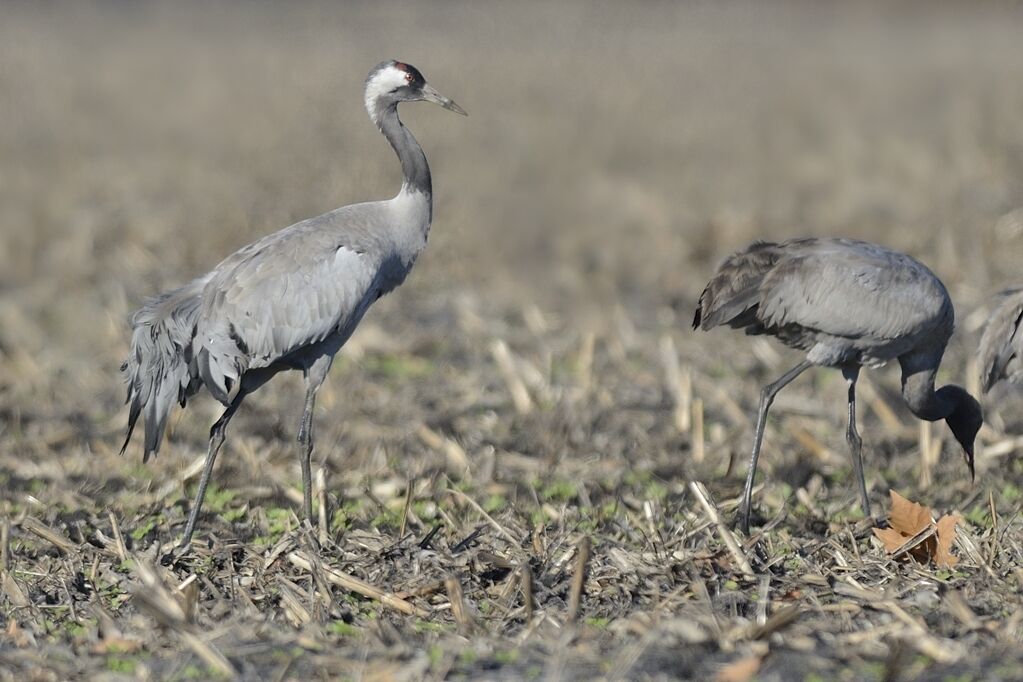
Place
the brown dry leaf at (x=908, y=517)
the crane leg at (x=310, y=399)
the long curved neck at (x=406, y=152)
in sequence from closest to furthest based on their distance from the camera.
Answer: the brown dry leaf at (x=908, y=517) < the crane leg at (x=310, y=399) < the long curved neck at (x=406, y=152)

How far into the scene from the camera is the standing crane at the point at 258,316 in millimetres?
5590

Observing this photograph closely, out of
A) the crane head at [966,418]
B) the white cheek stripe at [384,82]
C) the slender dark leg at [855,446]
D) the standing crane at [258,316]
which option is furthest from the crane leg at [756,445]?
the white cheek stripe at [384,82]

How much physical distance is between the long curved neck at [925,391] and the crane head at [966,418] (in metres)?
0.02

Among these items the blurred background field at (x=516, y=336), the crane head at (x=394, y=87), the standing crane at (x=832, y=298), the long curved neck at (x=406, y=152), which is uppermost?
the crane head at (x=394, y=87)

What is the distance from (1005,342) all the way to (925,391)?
0.47 m

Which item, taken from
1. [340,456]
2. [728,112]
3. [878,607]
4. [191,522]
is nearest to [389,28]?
[728,112]

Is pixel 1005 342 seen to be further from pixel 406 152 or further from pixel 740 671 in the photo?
pixel 740 671

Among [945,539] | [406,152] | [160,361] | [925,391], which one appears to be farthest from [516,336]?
[945,539]

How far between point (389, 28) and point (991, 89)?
6561mm

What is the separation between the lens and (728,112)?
14492 mm

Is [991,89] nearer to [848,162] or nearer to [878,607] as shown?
[848,162]

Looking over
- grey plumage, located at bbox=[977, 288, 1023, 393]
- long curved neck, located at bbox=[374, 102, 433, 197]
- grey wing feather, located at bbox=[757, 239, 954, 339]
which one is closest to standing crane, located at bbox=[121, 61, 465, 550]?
long curved neck, located at bbox=[374, 102, 433, 197]

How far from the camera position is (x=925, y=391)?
6.09 metres

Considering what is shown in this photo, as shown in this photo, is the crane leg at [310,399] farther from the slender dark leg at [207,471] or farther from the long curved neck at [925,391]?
the long curved neck at [925,391]
